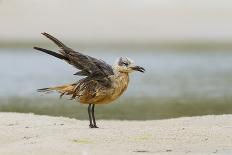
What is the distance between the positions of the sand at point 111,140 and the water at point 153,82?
18.1 ft

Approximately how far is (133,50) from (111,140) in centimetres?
2876

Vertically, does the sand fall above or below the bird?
below

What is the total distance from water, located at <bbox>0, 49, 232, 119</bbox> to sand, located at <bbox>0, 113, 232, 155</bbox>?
5525 mm

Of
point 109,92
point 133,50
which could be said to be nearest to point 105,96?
point 109,92

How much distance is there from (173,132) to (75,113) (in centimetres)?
662

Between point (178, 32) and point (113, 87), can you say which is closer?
point (113, 87)

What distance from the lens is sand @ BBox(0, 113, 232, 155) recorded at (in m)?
9.27

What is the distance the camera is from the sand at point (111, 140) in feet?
30.4

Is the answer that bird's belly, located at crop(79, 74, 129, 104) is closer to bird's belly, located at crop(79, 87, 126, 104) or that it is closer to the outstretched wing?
bird's belly, located at crop(79, 87, 126, 104)

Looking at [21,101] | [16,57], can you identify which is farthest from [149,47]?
[21,101]

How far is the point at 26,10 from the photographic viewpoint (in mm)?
57156

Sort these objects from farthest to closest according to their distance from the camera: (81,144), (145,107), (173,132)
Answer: (145,107) → (173,132) → (81,144)

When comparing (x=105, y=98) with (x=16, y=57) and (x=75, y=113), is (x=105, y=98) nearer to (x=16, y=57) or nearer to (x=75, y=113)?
(x=75, y=113)

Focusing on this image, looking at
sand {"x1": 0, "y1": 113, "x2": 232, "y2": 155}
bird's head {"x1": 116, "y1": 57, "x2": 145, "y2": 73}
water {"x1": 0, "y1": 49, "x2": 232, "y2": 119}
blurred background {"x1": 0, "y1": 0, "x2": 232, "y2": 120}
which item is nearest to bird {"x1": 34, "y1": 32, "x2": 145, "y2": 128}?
bird's head {"x1": 116, "y1": 57, "x2": 145, "y2": 73}
